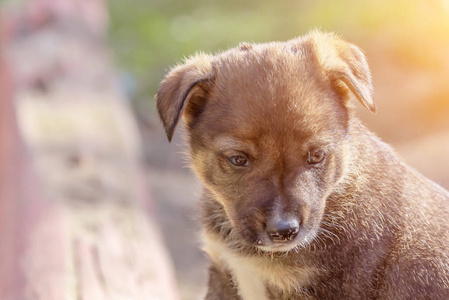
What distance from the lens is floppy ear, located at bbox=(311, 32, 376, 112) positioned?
352 cm

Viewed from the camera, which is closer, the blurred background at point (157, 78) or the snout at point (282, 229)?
the snout at point (282, 229)

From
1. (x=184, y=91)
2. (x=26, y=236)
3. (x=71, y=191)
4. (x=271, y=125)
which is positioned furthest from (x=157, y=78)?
(x=271, y=125)

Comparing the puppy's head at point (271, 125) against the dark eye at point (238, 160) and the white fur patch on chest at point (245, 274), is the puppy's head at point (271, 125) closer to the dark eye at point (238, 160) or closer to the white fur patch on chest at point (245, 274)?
the dark eye at point (238, 160)

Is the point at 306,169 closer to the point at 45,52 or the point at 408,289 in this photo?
the point at 408,289

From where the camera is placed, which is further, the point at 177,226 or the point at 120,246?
the point at 177,226

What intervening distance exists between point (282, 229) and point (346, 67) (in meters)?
1.03

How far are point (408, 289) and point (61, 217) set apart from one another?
2.45m

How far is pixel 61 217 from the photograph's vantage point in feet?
15.1

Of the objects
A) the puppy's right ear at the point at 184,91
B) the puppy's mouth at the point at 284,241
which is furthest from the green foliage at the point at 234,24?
the puppy's mouth at the point at 284,241

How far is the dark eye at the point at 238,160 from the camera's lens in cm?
348

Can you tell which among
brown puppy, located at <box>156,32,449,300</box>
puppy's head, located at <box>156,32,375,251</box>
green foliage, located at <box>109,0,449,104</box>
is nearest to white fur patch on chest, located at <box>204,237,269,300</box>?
brown puppy, located at <box>156,32,449,300</box>

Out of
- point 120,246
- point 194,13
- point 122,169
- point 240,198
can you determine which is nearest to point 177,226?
point 122,169

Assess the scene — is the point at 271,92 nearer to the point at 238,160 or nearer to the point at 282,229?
the point at 238,160

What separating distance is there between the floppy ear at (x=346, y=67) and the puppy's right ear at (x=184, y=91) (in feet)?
2.20
